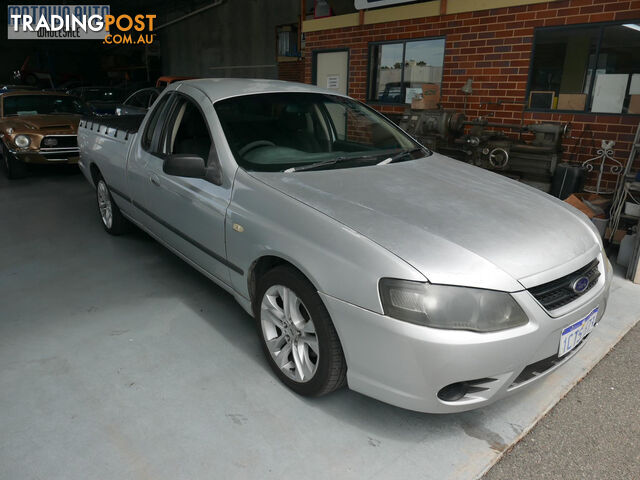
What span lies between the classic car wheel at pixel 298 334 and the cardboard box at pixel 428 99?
180 inches

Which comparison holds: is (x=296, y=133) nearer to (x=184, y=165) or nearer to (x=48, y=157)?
(x=184, y=165)

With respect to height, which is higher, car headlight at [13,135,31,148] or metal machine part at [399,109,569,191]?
metal machine part at [399,109,569,191]

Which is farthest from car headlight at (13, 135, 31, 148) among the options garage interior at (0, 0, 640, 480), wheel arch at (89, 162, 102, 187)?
wheel arch at (89, 162, 102, 187)

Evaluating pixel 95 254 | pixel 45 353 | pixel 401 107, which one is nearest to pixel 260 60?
pixel 401 107

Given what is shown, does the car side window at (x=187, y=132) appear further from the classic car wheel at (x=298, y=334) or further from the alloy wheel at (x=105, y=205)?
the alloy wheel at (x=105, y=205)

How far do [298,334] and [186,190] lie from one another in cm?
127

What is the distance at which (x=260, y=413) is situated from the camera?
2301 mm

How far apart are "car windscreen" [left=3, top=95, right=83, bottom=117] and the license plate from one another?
8778 millimetres

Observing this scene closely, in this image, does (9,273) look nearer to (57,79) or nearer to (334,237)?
(334,237)

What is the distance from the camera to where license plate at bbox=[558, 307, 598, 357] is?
6.75 ft

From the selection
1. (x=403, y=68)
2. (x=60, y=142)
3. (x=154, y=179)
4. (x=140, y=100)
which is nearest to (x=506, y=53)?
(x=403, y=68)

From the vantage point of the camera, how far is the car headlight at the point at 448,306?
1.83 meters

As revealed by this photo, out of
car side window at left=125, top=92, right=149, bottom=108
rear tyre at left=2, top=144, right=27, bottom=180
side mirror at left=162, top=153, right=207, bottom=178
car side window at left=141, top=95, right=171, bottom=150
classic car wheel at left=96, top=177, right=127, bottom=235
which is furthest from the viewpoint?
car side window at left=125, top=92, right=149, bottom=108

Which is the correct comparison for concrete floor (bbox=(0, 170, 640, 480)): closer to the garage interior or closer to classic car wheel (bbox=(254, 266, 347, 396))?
the garage interior
